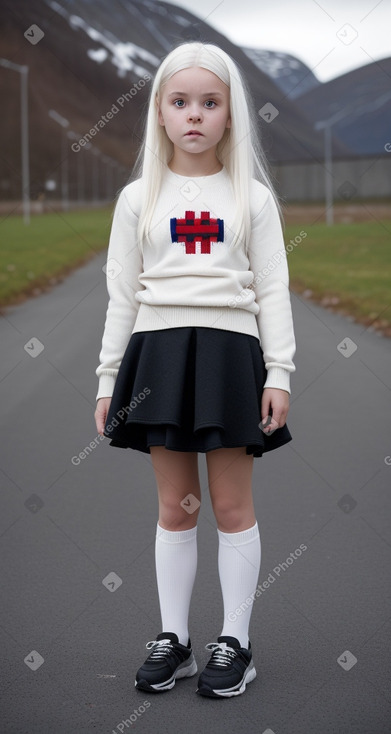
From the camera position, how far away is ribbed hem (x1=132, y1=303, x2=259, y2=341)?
121 inches

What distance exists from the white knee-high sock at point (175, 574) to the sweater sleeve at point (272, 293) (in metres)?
0.57

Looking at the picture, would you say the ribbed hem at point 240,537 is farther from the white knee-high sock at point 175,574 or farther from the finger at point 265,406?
the finger at point 265,406

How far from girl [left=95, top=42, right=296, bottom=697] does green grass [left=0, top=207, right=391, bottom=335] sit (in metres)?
5.10

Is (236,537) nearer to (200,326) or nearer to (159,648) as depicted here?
(159,648)

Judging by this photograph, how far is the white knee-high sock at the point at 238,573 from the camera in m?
3.27

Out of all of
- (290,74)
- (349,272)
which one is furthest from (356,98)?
(349,272)

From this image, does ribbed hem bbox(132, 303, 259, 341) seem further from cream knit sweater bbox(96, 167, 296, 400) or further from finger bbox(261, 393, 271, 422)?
finger bbox(261, 393, 271, 422)

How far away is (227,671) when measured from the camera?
3.14 metres

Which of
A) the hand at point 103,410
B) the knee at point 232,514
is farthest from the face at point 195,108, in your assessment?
the knee at point 232,514

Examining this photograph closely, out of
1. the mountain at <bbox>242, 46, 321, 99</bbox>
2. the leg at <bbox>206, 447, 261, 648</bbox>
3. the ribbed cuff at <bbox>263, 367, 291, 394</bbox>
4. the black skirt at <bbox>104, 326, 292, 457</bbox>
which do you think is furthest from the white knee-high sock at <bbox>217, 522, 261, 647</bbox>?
the mountain at <bbox>242, 46, 321, 99</bbox>

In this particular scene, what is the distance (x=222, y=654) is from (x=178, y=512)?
17.3 inches

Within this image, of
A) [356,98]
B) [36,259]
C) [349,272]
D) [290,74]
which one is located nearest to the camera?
[349,272]

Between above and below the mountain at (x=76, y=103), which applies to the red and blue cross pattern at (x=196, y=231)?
below

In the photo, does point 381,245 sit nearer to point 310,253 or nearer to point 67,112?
point 310,253
